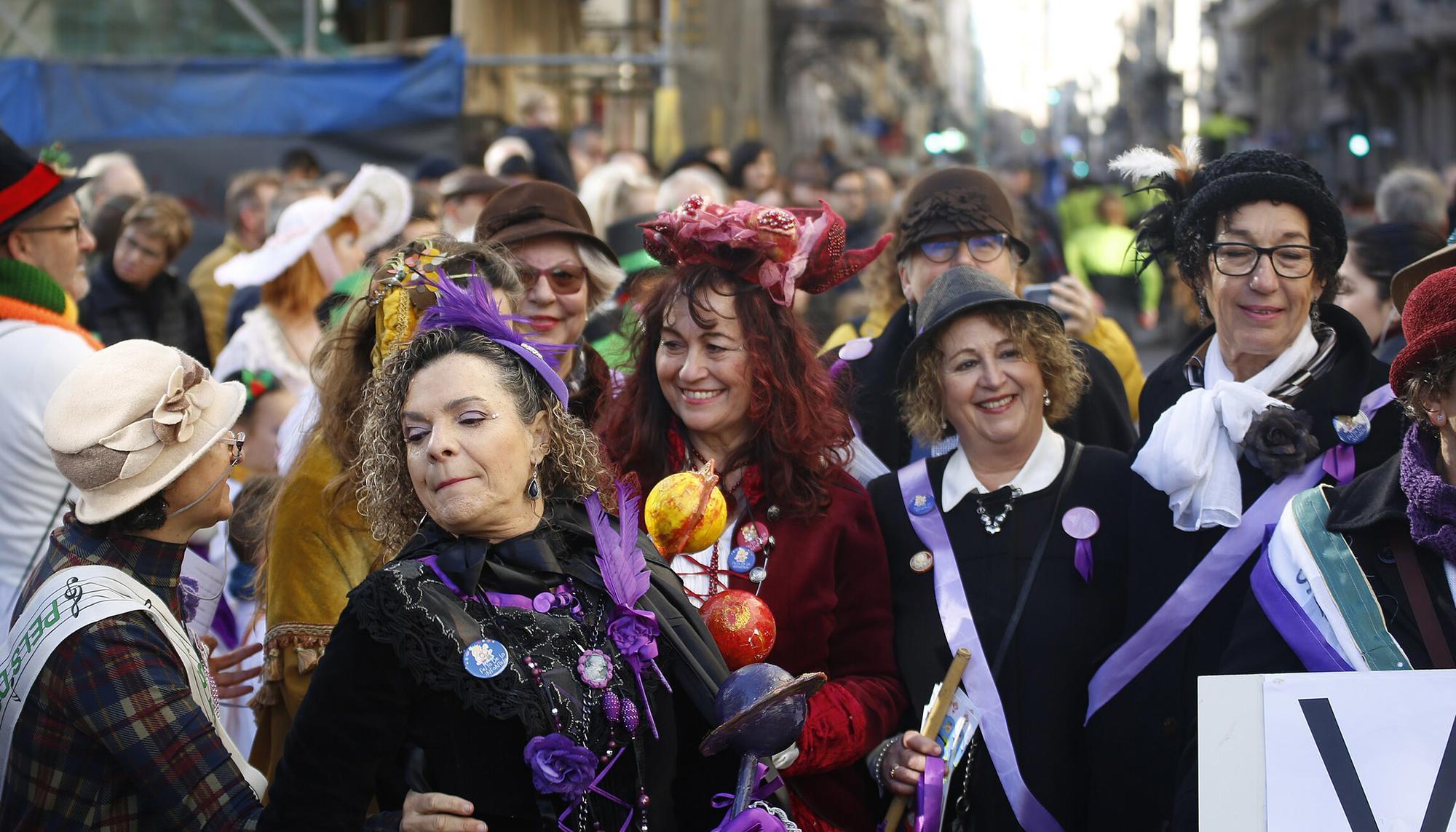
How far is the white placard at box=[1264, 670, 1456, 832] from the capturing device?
2.50 m

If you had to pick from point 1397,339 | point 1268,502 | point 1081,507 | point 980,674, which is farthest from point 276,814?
point 1397,339

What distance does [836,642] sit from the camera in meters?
3.50

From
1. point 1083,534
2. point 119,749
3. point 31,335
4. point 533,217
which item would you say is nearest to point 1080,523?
point 1083,534

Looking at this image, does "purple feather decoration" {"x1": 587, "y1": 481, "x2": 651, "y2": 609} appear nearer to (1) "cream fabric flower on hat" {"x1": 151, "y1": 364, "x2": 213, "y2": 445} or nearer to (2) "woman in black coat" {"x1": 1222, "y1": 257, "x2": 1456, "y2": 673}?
(1) "cream fabric flower on hat" {"x1": 151, "y1": 364, "x2": 213, "y2": 445}

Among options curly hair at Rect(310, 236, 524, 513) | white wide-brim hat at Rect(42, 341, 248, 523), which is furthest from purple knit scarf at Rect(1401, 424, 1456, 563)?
white wide-brim hat at Rect(42, 341, 248, 523)

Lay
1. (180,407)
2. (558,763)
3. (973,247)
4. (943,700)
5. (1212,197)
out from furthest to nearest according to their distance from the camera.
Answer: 1. (973,247)
2. (1212,197)
3. (943,700)
4. (180,407)
5. (558,763)

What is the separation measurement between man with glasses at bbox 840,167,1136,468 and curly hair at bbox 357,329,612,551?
157 cm

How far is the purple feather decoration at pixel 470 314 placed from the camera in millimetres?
2732

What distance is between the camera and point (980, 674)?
3465 mm

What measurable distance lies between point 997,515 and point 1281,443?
0.71 meters

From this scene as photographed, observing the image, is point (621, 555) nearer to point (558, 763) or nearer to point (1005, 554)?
point (558, 763)

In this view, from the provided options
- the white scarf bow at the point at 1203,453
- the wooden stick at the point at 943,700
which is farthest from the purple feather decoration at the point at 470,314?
the white scarf bow at the point at 1203,453

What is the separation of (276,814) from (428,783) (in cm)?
26

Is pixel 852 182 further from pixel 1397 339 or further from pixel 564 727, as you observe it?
pixel 564 727
